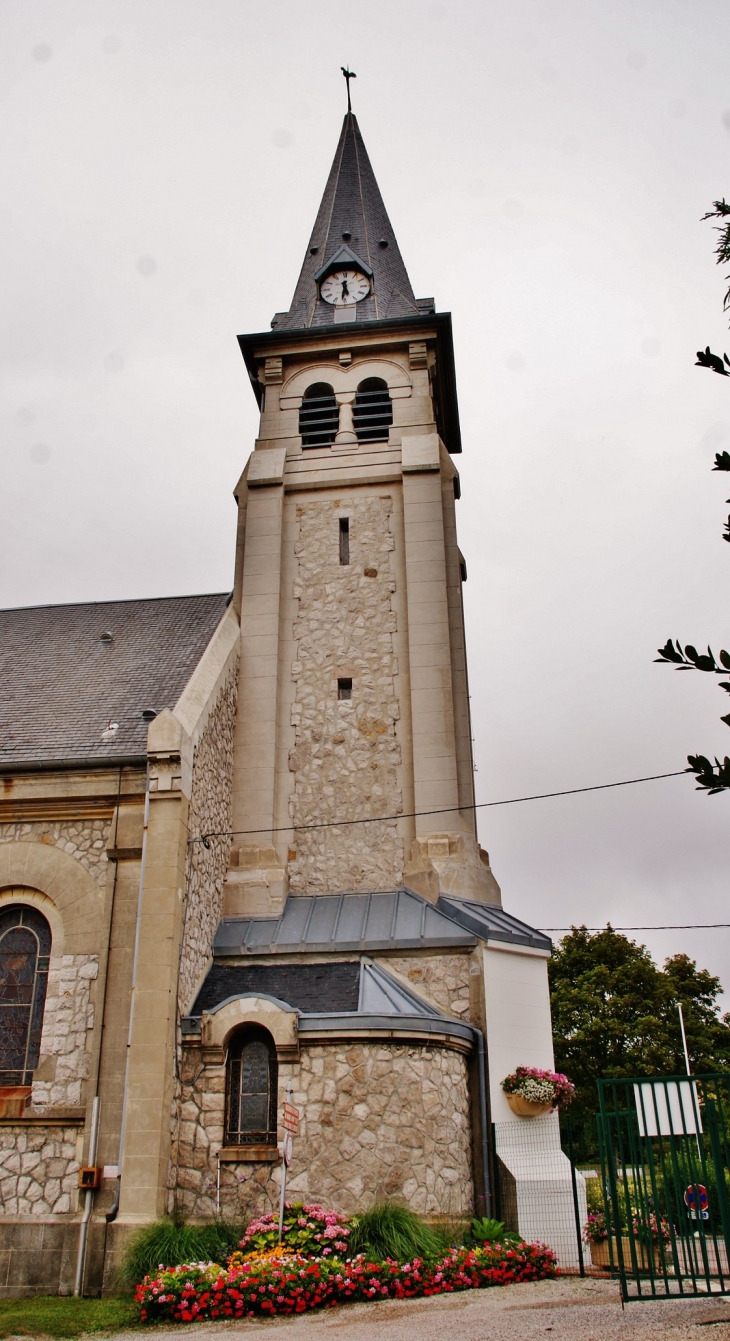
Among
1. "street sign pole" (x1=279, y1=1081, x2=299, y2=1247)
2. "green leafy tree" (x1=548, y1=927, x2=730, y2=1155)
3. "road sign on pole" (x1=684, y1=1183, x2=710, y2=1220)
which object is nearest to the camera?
"road sign on pole" (x1=684, y1=1183, x2=710, y2=1220)

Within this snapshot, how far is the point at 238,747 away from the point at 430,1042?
6844 mm

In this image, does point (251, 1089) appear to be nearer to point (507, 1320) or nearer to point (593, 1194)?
point (507, 1320)

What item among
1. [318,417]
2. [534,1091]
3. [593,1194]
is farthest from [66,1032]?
[318,417]

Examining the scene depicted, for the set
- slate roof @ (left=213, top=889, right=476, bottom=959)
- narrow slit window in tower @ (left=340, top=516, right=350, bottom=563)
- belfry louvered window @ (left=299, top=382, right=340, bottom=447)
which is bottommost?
slate roof @ (left=213, top=889, right=476, bottom=959)

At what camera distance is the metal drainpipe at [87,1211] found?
12867 millimetres

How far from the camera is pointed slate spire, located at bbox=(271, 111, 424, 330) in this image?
24.9 meters

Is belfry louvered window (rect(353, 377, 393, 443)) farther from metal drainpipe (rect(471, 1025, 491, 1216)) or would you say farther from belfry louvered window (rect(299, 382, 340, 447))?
metal drainpipe (rect(471, 1025, 491, 1216))

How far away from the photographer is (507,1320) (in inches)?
385

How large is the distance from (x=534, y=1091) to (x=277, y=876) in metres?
5.44

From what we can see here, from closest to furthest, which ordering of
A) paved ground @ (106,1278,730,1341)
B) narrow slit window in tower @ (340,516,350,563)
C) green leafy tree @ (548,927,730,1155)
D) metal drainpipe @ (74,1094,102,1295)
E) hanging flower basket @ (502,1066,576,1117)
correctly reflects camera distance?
paved ground @ (106,1278,730,1341)
metal drainpipe @ (74,1094,102,1295)
hanging flower basket @ (502,1066,576,1117)
narrow slit window in tower @ (340,516,350,563)
green leafy tree @ (548,927,730,1155)

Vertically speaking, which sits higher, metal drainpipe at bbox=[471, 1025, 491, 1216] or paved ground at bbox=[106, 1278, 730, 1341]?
metal drainpipe at bbox=[471, 1025, 491, 1216]

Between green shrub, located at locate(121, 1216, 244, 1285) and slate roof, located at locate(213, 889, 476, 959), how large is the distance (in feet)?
14.2

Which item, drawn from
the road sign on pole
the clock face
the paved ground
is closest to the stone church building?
the clock face

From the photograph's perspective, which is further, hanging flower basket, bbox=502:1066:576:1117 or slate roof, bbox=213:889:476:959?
slate roof, bbox=213:889:476:959
